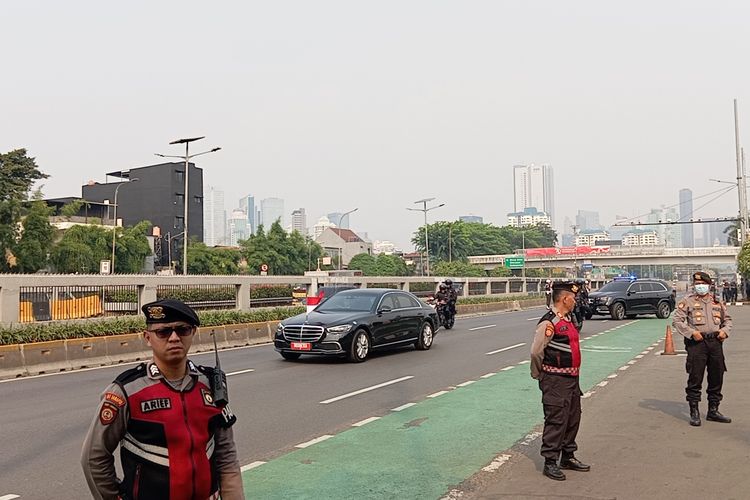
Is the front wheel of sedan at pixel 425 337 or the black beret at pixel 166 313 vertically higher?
the black beret at pixel 166 313

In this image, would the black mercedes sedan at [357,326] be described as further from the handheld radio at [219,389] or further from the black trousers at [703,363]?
the handheld radio at [219,389]

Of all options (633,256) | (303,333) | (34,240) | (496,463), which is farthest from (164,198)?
(496,463)

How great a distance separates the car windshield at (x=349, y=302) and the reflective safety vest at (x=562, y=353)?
9.82m

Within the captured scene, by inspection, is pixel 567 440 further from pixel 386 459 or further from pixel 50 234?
pixel 50 234

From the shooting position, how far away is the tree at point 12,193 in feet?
161

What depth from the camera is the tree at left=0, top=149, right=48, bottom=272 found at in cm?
4897

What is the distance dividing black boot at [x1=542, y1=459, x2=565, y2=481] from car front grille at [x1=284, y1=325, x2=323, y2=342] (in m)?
8.75

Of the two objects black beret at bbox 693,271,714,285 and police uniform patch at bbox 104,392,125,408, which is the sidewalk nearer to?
black beret at bbox 693,271,714,285

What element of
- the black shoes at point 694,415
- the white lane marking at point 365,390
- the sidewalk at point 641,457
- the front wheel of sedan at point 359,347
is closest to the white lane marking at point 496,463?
the sidewalk at point 641,457

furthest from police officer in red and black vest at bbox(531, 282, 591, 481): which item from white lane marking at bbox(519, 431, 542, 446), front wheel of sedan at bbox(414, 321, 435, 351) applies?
front wheel of sedan at bbox(414, 321, 435, 351)

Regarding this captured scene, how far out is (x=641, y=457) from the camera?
7238mm

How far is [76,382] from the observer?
13.2 metres

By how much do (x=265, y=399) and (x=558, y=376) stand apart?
219 inches

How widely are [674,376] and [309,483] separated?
29.5ft
